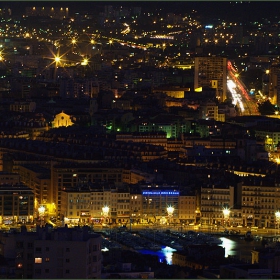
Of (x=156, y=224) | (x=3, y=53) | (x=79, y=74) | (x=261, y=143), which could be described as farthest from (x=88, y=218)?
(x=3, y=53)

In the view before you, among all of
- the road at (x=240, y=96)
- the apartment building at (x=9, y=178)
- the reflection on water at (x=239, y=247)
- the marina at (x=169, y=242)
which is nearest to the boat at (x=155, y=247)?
the marina at (x=169, y=242)

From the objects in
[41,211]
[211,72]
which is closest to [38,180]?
[41,211]

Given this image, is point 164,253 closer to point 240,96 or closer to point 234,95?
point 234,95

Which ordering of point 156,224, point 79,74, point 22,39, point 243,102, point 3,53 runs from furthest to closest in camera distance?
point 22,39
point 3,53
point 79,74
point 243,102
point 156,224

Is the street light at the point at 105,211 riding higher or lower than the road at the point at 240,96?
lower

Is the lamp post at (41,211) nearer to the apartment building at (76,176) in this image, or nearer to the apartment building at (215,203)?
the apartment building at (76,176)

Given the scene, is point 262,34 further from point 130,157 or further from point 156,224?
point 156,224
